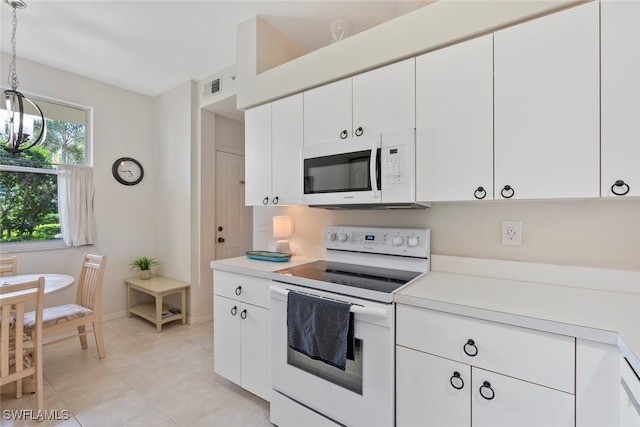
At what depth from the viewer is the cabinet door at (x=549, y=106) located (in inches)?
45.5

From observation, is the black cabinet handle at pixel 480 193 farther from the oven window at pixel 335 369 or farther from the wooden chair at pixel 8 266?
the wooden chair at pixel 8 266

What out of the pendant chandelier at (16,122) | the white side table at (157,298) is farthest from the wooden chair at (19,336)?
the white side table at (157,298)

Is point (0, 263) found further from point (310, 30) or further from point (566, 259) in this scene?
point (566, 259)

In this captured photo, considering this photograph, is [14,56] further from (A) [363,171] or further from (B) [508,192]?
(B) [508,192]

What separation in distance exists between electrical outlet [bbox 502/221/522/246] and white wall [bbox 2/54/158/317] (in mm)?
3938

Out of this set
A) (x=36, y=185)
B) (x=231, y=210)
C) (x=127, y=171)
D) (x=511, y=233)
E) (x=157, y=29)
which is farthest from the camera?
(x=231, y=210)

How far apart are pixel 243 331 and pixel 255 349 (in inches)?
5.8

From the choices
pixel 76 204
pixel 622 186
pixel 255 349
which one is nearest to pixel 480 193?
pixel 622 186

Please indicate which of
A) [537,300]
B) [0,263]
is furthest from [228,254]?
[537,300]

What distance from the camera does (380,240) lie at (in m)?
1.89

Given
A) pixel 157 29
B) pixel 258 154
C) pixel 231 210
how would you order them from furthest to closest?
1. pixel 231 210
2. pixel 157 29
3. pixel 258 154

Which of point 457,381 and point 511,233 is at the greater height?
point 511,233

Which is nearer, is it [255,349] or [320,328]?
[320,328]

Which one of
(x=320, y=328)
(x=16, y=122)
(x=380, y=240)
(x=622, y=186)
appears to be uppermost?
(x=16, y=122)
